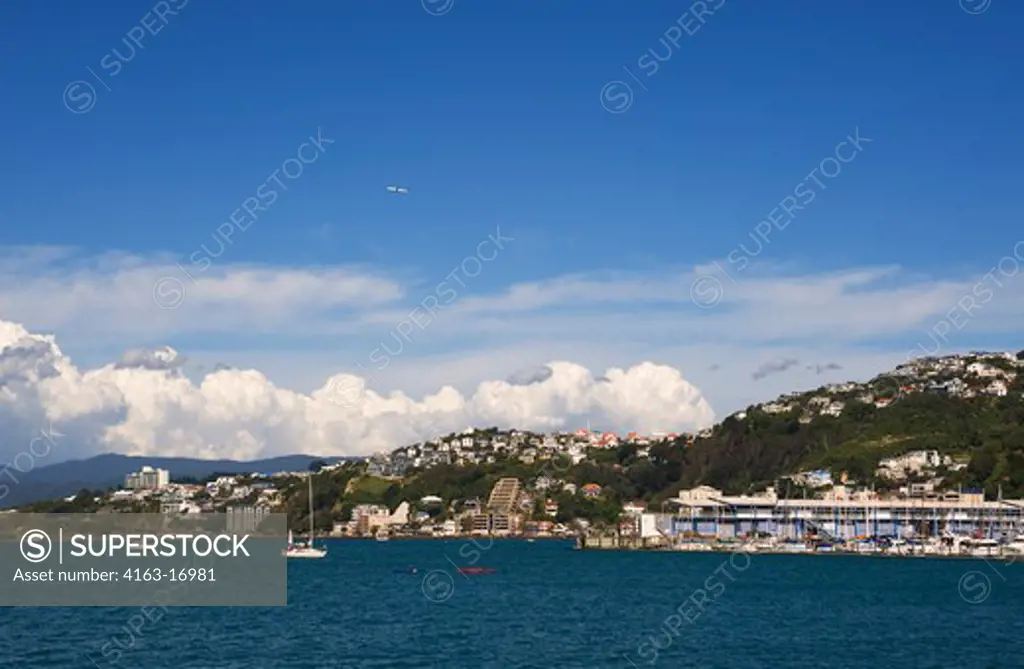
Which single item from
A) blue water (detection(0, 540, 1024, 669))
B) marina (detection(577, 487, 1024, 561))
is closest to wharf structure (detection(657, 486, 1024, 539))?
marina (detection(577, 487, 1024, 561))

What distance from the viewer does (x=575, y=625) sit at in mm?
57625

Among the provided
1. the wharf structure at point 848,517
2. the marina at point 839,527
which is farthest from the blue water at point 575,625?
the wharf structure at point 848,517

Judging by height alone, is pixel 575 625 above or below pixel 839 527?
above

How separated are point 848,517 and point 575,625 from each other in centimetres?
9927

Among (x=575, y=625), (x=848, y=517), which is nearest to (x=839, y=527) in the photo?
(x=848, y=517)

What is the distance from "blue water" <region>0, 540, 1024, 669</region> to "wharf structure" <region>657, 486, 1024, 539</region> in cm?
4680

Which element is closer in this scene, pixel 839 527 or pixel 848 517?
pixel 848 517

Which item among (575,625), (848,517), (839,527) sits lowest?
(839,527)

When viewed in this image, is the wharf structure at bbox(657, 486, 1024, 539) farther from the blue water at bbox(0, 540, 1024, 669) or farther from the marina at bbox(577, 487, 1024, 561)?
the blue water at bbox(0, 540, 1024, 669)

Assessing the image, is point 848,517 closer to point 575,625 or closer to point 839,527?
point 839,527

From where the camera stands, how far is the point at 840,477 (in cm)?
18138

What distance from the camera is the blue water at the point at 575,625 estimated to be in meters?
46.0

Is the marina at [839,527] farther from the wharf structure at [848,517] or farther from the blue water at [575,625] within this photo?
the blue water at [575,625]

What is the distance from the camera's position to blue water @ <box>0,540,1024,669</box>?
46.0 m
